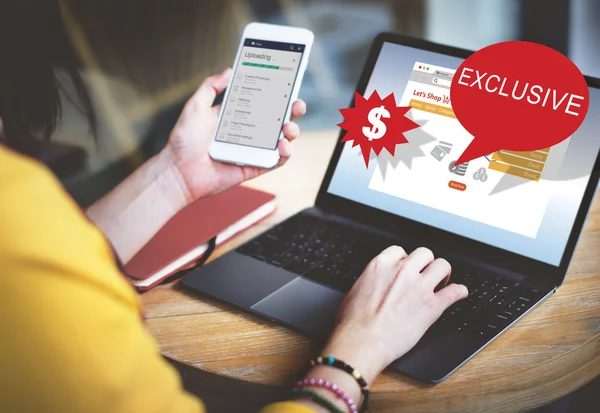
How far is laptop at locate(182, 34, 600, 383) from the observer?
746 mm

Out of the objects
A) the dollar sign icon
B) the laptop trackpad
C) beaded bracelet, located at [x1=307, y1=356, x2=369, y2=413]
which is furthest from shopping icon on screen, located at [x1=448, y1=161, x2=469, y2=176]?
beaded bracelet, located at [x1=307, y1=356, x2=369, y2=413]

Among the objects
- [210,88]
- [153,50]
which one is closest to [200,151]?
[210,88]

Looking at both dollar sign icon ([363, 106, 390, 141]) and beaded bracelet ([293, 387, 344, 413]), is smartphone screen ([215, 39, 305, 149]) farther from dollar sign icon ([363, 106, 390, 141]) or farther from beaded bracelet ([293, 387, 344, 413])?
beaded bracelet ([293, 387, 344, 413])

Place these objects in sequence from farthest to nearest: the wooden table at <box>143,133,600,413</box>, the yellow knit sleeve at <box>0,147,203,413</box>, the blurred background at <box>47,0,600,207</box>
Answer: the blurred background at <box>47,0,600,207</box> → the wooden table at <box>143,133,600,413</box> → the yellow knit sleeve at <box>0,147,203,413</box>

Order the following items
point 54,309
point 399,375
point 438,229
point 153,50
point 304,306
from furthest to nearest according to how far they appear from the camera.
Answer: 1. point 153,50
2. point 438,229
3. point 304,306
4. point 399,375
5. point 54,309

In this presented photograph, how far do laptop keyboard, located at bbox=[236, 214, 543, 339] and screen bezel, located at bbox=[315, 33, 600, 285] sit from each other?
0.10 ft

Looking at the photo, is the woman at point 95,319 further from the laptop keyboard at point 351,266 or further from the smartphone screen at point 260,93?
the smartphone screen at point 260,93

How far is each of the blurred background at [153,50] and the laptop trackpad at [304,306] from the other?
1.25 meters

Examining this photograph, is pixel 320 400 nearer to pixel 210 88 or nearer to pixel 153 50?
pixel 210 88

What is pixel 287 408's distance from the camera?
21.9 inches

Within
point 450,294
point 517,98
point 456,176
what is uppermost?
point 517,98

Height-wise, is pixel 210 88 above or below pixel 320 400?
above

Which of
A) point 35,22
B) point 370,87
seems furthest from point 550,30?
point 35,22

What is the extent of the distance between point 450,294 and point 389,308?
9cm
